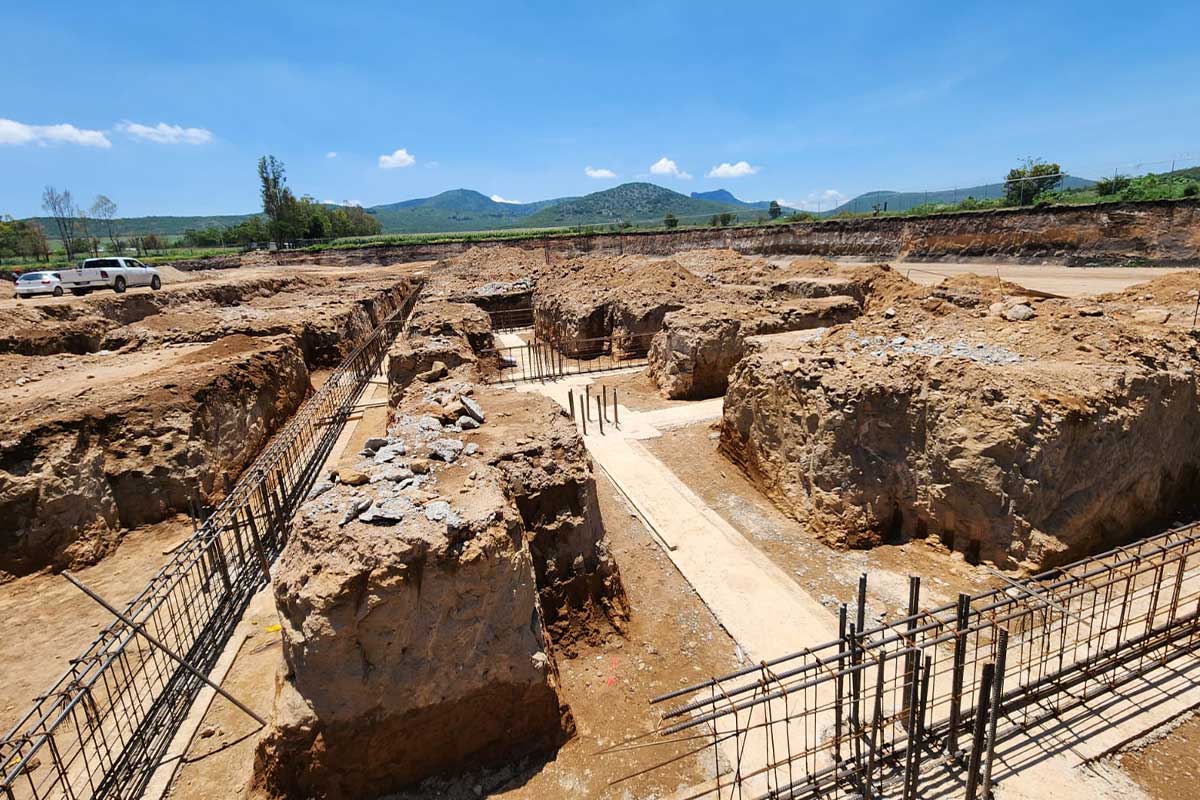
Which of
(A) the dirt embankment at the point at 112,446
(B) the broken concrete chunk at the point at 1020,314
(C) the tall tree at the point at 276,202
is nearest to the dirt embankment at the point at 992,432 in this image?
(B) the broken concrete chunk at the point at 1020,314

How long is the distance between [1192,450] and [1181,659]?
182 inches

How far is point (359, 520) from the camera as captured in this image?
214 inches

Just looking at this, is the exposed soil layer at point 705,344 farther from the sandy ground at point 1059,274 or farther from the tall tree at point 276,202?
the tall tree at point 276,202

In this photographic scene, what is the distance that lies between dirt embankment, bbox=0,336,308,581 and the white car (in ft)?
Result: 49.7

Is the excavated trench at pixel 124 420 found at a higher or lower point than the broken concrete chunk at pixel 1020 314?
lower

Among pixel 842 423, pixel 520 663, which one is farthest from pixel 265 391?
pixel 842 423

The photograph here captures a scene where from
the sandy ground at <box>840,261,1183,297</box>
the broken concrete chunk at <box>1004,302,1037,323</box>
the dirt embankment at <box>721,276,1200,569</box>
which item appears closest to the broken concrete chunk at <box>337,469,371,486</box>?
the dirt embankment at <box>721,276,1200,569</box>

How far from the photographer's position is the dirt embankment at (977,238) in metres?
27.3

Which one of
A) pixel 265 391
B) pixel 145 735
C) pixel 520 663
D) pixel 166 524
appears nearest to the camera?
pixel 520 663

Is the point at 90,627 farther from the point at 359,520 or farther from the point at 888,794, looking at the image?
the point at 888,794

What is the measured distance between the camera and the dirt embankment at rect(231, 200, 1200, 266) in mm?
27312

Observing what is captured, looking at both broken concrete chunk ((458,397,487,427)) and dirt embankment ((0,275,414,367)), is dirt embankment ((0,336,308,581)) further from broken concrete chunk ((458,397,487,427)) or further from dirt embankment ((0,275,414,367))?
broken concrete chunk ((458,397,487,427))

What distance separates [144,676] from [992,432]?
1172cm

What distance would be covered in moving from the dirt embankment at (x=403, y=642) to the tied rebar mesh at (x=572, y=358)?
1472 cm
